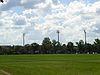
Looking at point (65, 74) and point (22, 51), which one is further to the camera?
point (22, 51)

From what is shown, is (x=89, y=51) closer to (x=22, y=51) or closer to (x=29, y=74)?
(x=22, y=51)

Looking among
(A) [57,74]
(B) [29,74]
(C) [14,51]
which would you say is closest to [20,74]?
(B) [29,74]

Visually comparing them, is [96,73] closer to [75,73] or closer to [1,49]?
[75,73]

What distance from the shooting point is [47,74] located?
103 ft

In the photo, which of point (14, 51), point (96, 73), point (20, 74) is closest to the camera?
point (20, 74)

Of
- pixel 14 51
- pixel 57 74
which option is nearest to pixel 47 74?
pixel 57 74

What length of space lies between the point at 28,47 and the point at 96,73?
167179mm

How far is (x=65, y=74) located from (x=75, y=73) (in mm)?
1354

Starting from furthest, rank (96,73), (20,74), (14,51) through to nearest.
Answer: (14,51) < (96,73) < (20,74)

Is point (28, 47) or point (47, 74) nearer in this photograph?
point (47, 74)

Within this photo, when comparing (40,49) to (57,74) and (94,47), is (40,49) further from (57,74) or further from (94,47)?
(57,74)

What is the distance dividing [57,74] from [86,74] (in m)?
2.53

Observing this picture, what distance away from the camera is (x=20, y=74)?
100 ft

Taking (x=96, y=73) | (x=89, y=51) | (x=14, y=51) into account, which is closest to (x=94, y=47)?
(x=89, y=51)
